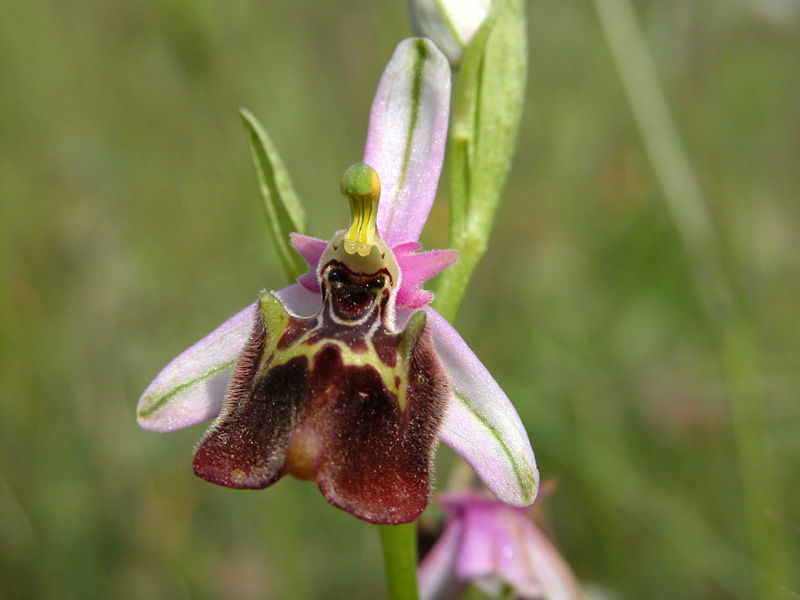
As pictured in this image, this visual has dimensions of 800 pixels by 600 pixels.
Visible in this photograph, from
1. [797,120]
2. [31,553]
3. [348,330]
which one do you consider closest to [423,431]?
[348,330]

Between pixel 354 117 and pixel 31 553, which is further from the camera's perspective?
Result: pixel 354 117

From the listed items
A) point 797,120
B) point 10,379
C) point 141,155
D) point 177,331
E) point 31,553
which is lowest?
point 797,120

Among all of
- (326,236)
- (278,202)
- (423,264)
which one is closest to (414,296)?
(423,264)

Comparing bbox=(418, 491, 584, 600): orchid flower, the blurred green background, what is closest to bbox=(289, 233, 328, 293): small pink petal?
bbox=(418, 491, 584, 600): orchid flower

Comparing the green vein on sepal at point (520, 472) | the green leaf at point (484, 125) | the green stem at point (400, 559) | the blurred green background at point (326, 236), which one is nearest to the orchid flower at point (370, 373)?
the green vein on sepal at point (520, 472)

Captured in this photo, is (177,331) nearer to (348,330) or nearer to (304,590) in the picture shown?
(304,590)

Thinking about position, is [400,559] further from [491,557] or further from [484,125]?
[484,125]
